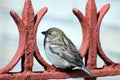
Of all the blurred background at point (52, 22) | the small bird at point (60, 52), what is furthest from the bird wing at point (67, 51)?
the blurred background at point (52, 22)

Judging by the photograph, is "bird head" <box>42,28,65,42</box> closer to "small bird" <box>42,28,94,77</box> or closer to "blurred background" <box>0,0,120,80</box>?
"small bird" <box>42,28,94,77</box>

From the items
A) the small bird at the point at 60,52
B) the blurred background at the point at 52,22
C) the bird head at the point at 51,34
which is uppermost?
the blurred background at the point at 52,22

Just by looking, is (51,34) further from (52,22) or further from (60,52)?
(52,22)

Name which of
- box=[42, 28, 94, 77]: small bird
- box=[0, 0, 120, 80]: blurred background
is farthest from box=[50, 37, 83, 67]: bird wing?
box=[0, 0, 120, 80]: blurred background

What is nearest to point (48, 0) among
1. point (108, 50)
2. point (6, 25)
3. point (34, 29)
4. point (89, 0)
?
point (6, 25)

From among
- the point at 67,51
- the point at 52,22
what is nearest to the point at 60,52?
the point at 67,51

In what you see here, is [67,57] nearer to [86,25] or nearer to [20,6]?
[86,25]

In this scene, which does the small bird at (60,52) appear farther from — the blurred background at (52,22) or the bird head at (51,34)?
the blurred background at (52,22)

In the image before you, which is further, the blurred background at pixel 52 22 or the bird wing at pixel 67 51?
the blurred background at pixel 52 22

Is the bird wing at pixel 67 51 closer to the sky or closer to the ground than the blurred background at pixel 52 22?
closer to the ground
